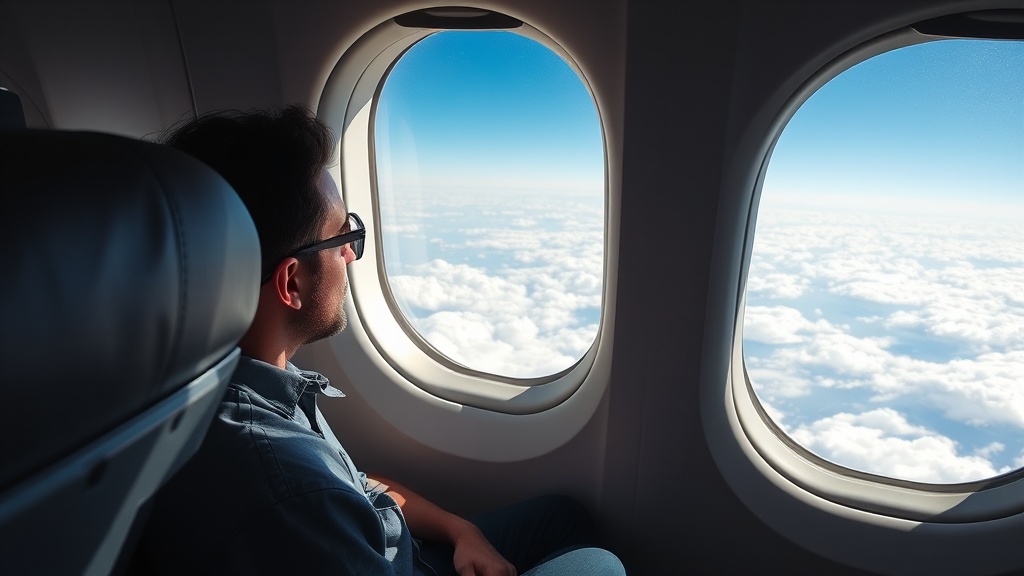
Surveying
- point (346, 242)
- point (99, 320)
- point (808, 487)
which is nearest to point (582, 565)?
point (808, 487)

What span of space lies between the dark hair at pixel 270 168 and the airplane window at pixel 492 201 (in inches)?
36.8

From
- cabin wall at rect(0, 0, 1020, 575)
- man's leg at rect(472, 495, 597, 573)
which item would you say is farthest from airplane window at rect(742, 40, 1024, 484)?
man's leg at rect(472, 495, 597, 573)

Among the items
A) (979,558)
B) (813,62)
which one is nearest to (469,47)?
(813,62)

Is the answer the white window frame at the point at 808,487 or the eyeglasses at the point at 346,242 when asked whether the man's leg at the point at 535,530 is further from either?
the eyeglasses at the point at 346,242

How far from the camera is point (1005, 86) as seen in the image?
162 centimetres

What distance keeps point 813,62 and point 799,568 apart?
1454 mm

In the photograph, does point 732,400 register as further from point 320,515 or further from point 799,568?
point 320,515

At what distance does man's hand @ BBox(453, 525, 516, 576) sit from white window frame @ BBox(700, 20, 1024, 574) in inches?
28.2

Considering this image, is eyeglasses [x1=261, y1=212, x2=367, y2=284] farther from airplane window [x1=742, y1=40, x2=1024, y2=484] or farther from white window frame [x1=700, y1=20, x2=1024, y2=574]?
airplane window [x1=742, y1=40, x2=1024, y2=484]

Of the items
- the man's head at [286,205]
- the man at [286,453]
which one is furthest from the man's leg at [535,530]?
the man's head at [286,205]

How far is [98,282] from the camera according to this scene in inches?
23.3

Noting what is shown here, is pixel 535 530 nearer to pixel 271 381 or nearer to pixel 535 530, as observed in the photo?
pixel 535 530

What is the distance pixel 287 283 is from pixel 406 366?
1210 millimetres

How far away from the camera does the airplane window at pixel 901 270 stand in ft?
5.50
